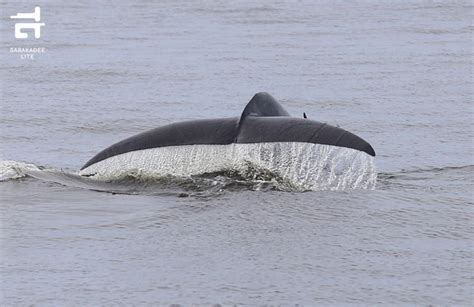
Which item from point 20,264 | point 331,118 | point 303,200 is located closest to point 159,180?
point 303,200

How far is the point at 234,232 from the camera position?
335 inches

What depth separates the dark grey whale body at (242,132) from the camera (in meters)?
9.66

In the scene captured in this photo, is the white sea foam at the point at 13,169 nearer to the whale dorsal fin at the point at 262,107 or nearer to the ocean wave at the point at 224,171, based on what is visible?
the ocean wave at the point at 224,171

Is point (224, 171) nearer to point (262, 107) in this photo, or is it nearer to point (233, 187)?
point (233, 187)

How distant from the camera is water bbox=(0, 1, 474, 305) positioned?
24.1ft

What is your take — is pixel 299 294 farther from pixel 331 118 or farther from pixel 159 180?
pixel 331 118

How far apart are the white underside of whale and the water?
13cm

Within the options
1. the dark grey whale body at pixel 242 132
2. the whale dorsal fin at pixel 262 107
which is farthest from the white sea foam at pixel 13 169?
the whale dorsal fin at pixel 262 107

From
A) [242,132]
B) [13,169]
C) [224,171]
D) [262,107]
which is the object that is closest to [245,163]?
[224,171]

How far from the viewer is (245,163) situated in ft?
33.2

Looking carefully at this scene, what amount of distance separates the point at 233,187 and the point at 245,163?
30 cm

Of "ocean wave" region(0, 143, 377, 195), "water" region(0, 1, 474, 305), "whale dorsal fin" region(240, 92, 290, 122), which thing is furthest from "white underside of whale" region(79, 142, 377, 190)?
"whale dorsal fin" region(240, 92, 290, 122)

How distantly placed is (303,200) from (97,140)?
470 cm

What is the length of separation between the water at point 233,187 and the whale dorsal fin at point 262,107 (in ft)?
2.09
